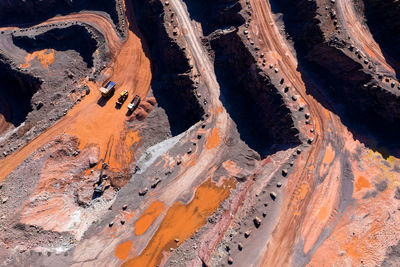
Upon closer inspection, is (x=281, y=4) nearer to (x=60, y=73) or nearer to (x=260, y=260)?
Result: (x=260, y=260)

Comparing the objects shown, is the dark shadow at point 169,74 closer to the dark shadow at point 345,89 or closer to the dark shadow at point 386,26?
the dark shadow at point 345,89

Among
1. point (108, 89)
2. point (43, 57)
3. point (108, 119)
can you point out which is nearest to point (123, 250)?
point (108, 119)

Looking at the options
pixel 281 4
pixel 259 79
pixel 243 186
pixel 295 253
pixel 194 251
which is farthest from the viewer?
pixel 281 4

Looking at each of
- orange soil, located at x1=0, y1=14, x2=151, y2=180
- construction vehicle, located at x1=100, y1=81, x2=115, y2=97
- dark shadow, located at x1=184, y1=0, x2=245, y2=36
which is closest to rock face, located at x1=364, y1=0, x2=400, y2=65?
dark shadow, located at x1=184, y1=0, x2=245, y2=36

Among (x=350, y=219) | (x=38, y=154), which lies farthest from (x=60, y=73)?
(x=350, y=219)

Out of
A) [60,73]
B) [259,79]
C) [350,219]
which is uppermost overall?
[60,73]

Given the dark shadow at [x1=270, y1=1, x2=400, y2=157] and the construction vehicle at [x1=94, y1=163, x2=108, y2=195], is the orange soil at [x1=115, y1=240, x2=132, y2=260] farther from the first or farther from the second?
the dark shadow at [x1=270, y1=1, x2=400, y2=157]
